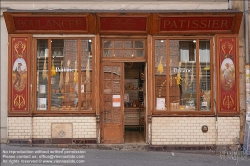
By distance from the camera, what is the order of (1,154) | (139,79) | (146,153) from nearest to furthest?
(1,154)
(146,153)
(139,79)

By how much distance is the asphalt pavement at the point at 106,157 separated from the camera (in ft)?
30.0

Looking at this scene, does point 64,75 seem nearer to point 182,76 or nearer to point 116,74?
point 116,74

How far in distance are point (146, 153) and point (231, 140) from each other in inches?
100

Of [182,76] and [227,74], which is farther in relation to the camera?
[182,76]

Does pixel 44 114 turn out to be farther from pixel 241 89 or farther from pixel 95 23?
pixel 241 89

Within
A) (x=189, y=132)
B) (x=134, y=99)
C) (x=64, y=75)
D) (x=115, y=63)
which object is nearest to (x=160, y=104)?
(x=189, y=132)

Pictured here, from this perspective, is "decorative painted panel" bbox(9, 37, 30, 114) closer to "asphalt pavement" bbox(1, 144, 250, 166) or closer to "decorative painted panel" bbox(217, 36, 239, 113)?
"asphalt pavement" bbox(1, 144, 250, 166)

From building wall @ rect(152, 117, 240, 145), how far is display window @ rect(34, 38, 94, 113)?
218 centimetres

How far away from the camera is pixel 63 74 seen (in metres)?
11.1

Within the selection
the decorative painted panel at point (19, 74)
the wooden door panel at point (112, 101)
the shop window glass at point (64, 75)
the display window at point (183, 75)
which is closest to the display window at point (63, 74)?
the shop window glass at point (64, 75)

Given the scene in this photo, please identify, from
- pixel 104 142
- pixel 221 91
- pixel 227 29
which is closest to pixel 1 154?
pixel 104 142

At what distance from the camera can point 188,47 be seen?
436 inches

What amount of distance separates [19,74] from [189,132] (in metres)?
5.25

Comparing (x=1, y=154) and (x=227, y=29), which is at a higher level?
(x=227, y=29)
